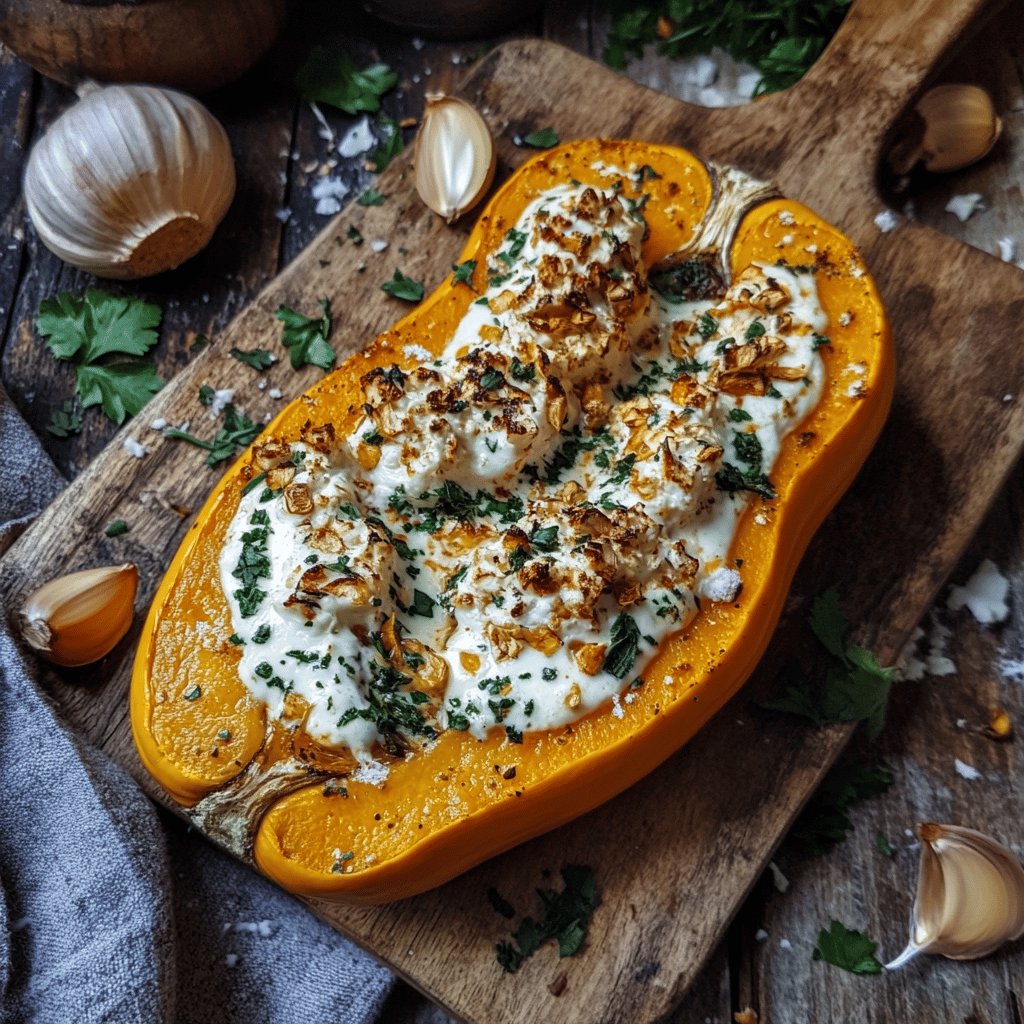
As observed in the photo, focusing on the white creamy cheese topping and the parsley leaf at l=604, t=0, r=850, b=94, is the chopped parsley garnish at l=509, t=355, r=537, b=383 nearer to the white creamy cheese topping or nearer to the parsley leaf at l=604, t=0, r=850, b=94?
the white creamy cheese topping

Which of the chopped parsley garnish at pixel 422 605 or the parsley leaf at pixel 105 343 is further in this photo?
the parsley leaf at pixel 105 343

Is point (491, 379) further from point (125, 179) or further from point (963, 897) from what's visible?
point (963, 897)

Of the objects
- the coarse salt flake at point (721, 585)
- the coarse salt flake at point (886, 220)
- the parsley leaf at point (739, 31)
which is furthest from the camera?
the parsley leaf at point (739, 31)

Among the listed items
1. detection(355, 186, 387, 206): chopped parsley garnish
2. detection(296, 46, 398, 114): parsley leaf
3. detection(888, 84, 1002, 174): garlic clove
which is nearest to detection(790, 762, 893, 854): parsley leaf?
detection(888, 84, 1002, 174): garlic clove

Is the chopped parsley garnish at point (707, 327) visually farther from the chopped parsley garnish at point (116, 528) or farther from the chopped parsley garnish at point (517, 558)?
the chopped parsley garnish at point (116, 528)

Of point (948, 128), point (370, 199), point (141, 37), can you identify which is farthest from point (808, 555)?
point (141, 37)

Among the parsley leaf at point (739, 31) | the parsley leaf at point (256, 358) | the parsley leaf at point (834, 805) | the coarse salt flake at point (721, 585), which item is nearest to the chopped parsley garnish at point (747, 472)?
the coarse salt flake at point (721, 585)

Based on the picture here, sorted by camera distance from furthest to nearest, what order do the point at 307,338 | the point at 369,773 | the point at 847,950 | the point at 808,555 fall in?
the point at 307,338 < the point at 808,555 < the point at 847,950 < the point at 369,773
